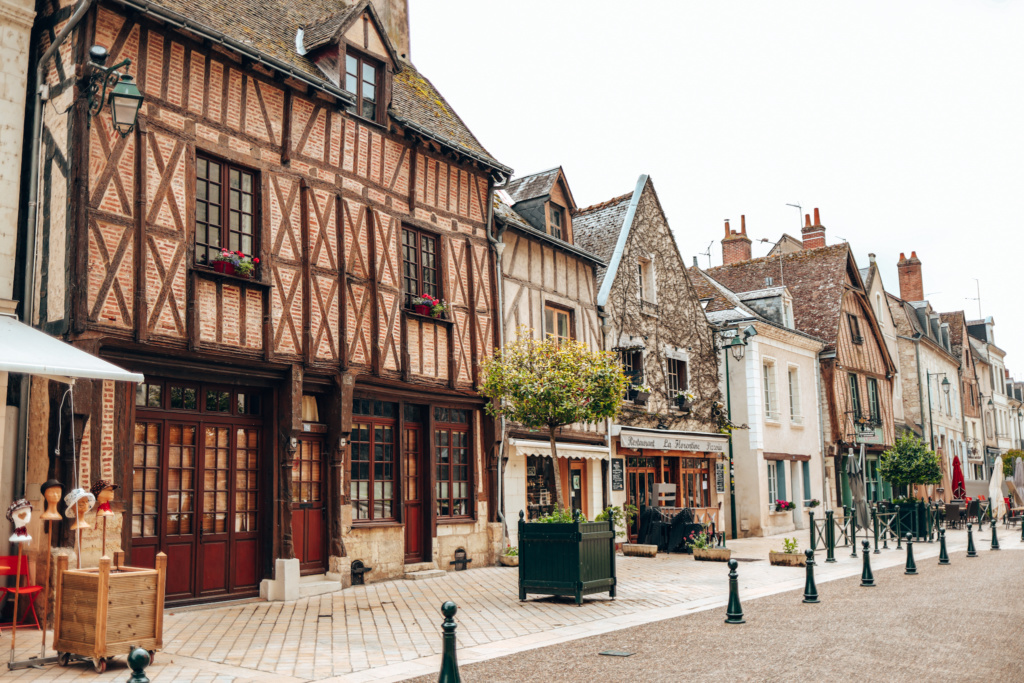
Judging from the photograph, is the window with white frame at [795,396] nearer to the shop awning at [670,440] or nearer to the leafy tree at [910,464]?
the leafy tree at [910,464]

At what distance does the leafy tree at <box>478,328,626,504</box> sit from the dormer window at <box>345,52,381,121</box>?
3.96 metres

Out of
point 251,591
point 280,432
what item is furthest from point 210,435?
point 251,591

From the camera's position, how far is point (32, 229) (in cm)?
883

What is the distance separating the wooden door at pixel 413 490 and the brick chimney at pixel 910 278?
105 feet

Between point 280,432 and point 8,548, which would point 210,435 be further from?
point 8,548

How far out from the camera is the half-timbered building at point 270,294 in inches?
344

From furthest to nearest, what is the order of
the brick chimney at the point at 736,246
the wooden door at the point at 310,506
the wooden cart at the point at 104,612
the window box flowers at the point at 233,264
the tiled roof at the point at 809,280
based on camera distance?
the brick chimney at the point at 736,246 < the tiled roof at the point at 809,280 < the wooden door at the point at 310,506 < the window box flowers at the point at 233,264 < the wooden cart at the point at 104,612

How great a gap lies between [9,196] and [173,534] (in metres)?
3.82

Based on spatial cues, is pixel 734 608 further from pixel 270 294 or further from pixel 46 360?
pixel 46 360

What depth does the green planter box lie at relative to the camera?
939 cm

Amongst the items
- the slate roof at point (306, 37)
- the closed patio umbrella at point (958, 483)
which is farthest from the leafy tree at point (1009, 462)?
the slate roof at point (306, 37)

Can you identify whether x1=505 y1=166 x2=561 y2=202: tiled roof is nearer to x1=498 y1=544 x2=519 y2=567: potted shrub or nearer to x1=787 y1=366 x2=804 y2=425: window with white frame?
x1=498 y1=544 x2=519 y2=567: potted shrub

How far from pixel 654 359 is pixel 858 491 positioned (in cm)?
505

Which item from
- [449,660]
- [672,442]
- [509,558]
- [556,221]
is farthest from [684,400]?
[449,660]
